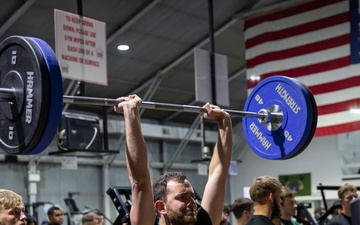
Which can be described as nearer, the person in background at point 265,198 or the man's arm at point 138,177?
the man's arm at point 138,177

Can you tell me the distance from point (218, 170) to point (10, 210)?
1.24m

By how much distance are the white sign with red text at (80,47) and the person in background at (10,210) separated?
366 centimetres

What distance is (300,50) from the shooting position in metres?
9.71

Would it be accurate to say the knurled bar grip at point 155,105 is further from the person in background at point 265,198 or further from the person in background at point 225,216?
the person in background at point 225,216

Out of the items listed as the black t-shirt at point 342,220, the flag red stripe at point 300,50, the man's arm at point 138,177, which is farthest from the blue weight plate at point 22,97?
the flag red stripe at point 300,50

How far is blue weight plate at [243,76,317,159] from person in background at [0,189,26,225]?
144cm

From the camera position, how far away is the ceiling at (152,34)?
1028 cm

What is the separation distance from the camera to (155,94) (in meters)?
14.5

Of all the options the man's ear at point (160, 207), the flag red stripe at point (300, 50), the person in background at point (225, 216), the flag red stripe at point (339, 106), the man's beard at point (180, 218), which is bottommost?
the person in background at point (225, 216)

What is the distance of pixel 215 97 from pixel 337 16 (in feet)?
6.78

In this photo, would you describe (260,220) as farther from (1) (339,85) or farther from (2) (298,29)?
(2) (298,29)

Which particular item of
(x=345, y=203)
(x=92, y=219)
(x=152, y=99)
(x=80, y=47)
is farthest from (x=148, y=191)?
(x=152, y=99)

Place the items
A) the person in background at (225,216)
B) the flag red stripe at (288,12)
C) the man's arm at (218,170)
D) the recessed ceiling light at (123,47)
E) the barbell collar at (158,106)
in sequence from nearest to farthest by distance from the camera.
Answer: the barbell collar at (158,106)
the man's arm at (218,170)
the person in background at (225,216)
the flag red stripe at (288,12)
the recessed ceiling light at (123,47)

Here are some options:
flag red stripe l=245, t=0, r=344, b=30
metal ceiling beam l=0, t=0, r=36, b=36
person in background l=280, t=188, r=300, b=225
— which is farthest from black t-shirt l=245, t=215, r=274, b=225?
metal ceiling beam l=0, t=0, r=36, b=36
